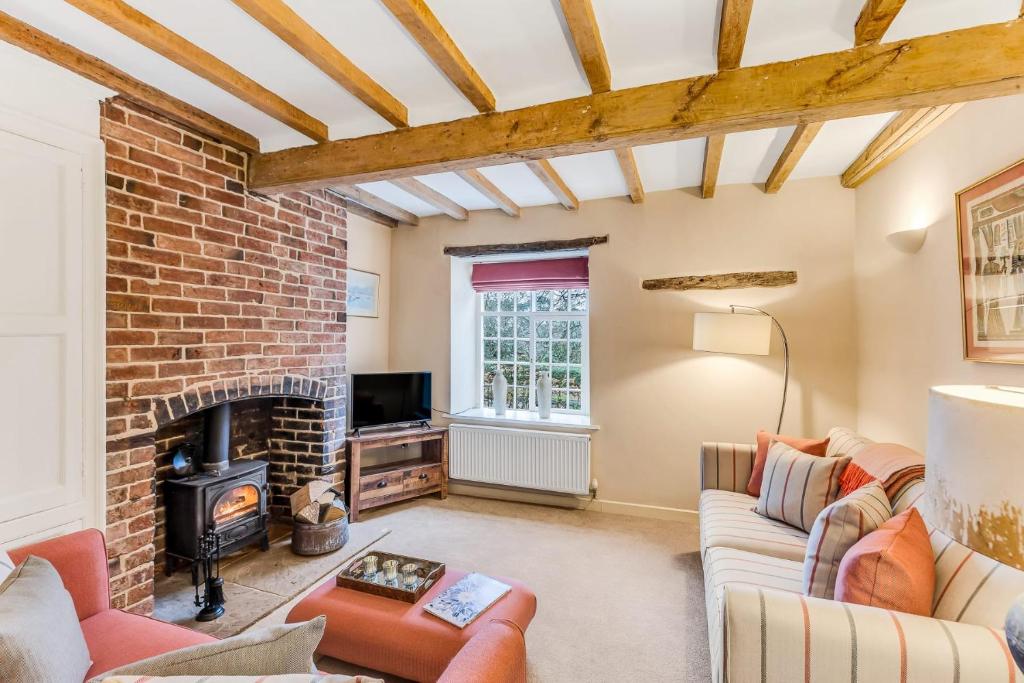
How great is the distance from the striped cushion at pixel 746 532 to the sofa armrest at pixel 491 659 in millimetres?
1333

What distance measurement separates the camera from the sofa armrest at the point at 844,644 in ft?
3.52

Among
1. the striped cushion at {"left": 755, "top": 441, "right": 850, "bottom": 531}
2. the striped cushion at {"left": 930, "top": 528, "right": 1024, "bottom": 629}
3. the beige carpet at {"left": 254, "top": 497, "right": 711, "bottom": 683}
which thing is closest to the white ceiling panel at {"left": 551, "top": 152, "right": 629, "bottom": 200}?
the striped cushion at {"left": 755, "top": 441, "right": 850, "bottom": 531}

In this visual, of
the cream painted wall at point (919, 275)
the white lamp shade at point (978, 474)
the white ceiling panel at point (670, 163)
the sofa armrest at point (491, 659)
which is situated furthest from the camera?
the white ceiling panel at point (670, 163)

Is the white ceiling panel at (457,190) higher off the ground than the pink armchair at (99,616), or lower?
higher

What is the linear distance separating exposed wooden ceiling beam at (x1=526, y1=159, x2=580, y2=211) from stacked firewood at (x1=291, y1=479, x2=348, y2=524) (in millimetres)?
2446

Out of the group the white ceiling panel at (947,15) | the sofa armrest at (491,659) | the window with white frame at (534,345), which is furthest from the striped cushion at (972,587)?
the window with white frame at (534,345)

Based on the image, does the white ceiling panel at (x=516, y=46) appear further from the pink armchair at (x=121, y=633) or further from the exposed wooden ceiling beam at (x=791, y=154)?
the pink armchair at (x=121, y=633)

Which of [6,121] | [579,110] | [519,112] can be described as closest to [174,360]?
[6,121]

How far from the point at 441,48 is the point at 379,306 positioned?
110 inches

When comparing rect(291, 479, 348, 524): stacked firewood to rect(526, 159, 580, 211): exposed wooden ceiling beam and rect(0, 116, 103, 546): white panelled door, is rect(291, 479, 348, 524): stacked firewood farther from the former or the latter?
rect(526, 159, 580, 211): exposed wooden ceiling beam

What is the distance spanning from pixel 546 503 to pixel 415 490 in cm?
111

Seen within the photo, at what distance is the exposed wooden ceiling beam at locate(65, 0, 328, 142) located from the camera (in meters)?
1.56

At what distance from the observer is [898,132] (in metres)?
2.36

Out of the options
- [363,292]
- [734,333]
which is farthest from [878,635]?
[363,292]
